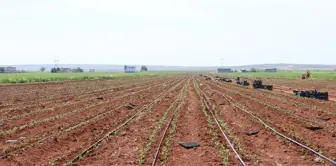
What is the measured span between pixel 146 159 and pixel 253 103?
51.4ft

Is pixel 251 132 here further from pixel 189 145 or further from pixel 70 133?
pixel 70 133

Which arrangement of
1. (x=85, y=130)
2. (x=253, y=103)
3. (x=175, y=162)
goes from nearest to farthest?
(x=175, y=162)
(x=85, y=130)
(x=253, y=103)

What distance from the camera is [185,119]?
702 inches

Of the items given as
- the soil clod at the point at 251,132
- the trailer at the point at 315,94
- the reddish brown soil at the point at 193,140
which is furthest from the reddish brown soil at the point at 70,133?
the trailer at the point at 315,94

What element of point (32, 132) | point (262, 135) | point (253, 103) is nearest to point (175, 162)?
point (262, 135)

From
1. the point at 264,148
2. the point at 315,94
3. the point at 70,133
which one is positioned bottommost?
the point at 264,148

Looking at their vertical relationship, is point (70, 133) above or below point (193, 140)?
above

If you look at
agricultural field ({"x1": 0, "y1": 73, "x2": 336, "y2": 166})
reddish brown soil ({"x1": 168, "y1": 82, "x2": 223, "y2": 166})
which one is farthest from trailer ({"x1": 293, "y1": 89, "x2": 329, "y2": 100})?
reddish brown soil ({"x1": 168, "y1": 82, "x2": 223, "y2": 166})

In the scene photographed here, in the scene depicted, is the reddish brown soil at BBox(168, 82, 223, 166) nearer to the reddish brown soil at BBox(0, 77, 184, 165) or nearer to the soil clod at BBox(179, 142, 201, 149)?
the soil clod at BBox(179, 142, 201, 149)

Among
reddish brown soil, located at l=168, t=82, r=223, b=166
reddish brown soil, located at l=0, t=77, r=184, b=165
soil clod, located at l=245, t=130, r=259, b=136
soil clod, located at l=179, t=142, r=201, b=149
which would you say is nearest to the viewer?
reddish brown soil, located at l=168, t=82, r=223, b=166

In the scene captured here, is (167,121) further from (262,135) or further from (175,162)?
(175,162)

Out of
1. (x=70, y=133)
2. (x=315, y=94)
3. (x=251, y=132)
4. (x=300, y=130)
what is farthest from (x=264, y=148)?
(x=315, y=94)

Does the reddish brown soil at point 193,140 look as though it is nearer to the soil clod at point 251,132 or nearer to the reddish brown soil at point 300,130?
the soil clod at point 251,132

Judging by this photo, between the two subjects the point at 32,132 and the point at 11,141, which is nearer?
the point at 11,141
